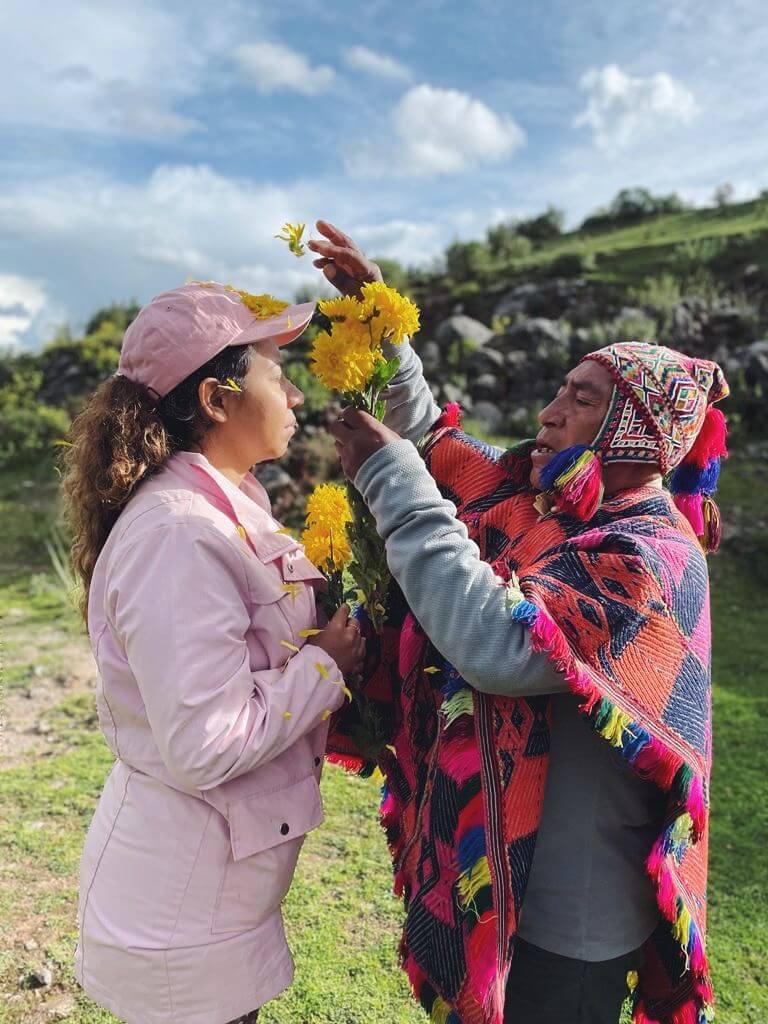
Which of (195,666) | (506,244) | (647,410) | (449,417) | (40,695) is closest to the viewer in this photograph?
(195,666)

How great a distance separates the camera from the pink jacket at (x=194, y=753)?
1601 millimetres

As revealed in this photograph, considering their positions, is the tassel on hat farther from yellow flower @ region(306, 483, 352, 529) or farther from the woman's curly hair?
the woman's curly hair

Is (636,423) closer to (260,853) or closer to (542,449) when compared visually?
(542,449)

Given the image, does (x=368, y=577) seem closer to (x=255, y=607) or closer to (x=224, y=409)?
(x=255, y=607)

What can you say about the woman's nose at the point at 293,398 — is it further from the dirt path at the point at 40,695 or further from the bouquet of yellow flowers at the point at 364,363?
the dirt path at the point at 40,695

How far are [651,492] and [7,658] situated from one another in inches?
220

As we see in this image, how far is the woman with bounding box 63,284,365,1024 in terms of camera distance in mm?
1613

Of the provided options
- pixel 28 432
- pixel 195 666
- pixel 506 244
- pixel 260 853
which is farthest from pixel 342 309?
pixel 506 244

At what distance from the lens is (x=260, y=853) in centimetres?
177

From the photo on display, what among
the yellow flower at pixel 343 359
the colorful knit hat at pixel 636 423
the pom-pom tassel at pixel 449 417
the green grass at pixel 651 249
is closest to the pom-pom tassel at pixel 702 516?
the colorful knit hat at pixel 636 423

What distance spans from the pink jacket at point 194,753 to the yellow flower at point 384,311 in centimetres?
51

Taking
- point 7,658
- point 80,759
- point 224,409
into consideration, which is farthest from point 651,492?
point 7,658

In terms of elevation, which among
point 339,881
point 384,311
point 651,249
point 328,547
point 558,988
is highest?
point 651,249

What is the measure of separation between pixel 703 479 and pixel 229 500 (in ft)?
4.06
